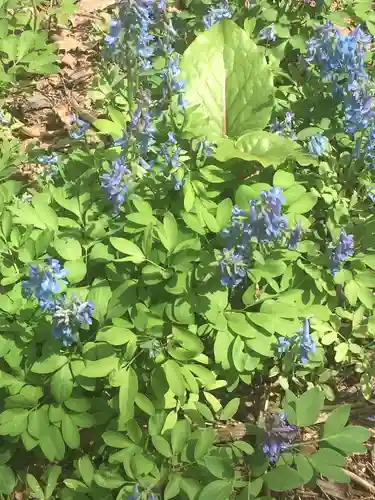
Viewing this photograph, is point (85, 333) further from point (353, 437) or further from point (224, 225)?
point (353, 437)

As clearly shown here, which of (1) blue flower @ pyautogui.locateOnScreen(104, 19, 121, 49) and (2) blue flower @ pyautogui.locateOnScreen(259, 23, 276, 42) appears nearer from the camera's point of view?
(1) blue flower @ pyautogui.locateOnScreen(104, 19, 121, 49)

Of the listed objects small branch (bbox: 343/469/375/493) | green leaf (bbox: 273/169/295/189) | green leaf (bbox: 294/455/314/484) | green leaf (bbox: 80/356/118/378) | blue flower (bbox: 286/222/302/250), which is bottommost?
small branch (bbox: 343/469/375/493)

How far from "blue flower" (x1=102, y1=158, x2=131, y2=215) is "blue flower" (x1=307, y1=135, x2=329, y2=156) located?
0.77 meters

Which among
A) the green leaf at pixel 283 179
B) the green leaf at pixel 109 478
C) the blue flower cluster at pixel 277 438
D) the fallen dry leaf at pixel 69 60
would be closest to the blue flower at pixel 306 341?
the blue flower cluster at pixel 277 438

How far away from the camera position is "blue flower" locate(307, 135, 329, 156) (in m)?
2.37

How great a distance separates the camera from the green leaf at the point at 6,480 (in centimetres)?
206

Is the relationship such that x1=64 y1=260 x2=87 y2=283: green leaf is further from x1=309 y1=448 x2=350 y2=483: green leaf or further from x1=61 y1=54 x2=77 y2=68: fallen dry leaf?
x1=61 y1=54 x2=77 y2=68: fallen dry leaf

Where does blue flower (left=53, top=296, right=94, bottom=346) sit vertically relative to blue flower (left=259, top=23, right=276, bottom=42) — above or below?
below

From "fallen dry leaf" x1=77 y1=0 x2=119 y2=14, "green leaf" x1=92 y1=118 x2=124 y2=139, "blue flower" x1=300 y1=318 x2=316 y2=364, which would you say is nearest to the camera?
"blue flower" x1=300 y1=318 x2=316 y2=364

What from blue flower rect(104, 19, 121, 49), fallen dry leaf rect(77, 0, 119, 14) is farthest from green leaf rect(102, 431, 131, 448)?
fallen dry leaf rect(77, 0, 119, 14)

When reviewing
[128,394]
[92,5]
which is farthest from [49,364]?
[92,5]

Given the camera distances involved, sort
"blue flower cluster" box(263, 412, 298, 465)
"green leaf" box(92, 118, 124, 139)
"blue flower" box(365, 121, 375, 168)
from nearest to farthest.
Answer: "blue flower cluster" box(263, 412, 298, 465), "blue flower" box(365, 121, 375, 168), "green leaf" box(92, 118, 124, 139)

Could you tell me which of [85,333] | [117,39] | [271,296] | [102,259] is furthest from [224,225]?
[117,39]

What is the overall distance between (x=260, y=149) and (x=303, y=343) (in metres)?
0.87
